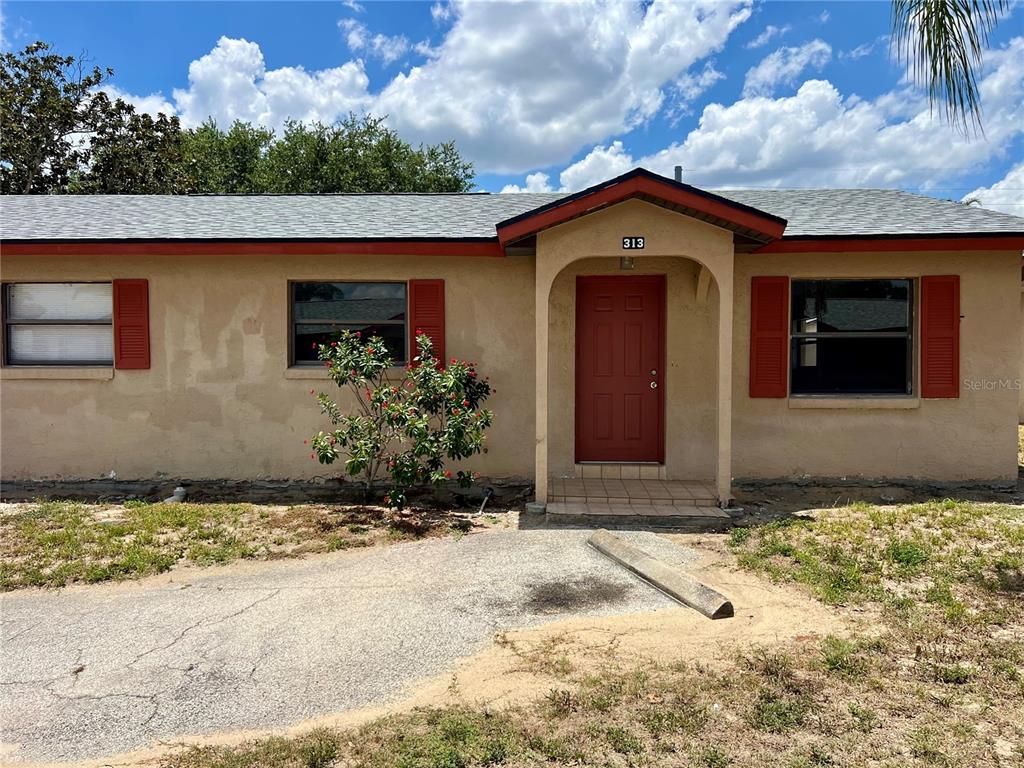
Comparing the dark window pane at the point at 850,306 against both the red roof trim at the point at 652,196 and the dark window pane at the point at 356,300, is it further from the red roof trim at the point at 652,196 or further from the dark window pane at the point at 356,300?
the dark window pane at the point at 356,300

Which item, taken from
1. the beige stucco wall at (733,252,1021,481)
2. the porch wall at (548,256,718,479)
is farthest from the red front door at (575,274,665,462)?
the beige stucco wall at (733,252,1021,481)

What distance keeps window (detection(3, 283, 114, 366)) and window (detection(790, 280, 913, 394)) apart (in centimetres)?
805

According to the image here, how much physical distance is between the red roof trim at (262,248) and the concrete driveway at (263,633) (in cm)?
327

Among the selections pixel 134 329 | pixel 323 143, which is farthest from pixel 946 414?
pixel 323 143

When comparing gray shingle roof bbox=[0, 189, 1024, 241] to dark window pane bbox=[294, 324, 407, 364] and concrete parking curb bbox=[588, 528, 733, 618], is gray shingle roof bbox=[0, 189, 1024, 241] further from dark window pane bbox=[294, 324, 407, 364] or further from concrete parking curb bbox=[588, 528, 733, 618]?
concrete parking curb bbox=[588, 528, 733, 618]

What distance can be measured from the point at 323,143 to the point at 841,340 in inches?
977

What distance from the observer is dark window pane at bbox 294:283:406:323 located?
24.8 feet

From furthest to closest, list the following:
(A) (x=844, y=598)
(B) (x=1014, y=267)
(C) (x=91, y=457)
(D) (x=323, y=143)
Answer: (D) (x=323, y=143) < (C) (x=91, y=457) < (B) (x=1014, y=267) < (A) (x=844, y=598)

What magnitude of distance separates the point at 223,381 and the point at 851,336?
23.8 feet

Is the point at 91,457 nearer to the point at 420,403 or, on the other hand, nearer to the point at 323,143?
the point at 420,403

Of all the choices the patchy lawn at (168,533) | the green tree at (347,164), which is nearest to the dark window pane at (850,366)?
the patchy lawn at (168,533)

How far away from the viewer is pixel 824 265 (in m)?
7.26

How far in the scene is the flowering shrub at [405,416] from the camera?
6434 mm

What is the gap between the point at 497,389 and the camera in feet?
24.5
